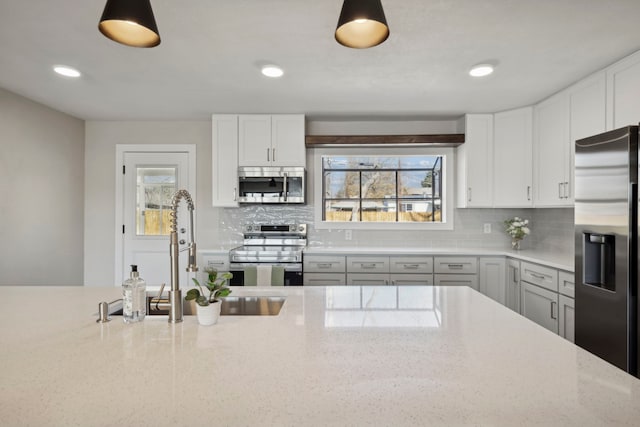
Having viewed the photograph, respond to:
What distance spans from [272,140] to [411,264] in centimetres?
193

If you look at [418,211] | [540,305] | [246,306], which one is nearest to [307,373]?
[246,306]

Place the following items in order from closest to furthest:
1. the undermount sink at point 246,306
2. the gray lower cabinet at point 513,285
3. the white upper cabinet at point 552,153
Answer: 1. the undermount sink at point 246,306
2. the white upper cabinet at point 552,153
3. the gray lower cabinet at point 513,285

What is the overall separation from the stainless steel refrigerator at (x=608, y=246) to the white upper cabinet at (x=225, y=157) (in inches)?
118

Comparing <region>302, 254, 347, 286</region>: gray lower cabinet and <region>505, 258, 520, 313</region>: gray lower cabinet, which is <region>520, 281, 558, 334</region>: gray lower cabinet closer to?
<region>505, 258, 520, 313</region>: gray lower cabinet

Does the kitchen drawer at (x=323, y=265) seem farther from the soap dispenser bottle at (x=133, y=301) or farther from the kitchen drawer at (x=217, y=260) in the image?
the soap dispenser bottle at (x=133, y=301)

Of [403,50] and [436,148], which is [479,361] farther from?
[436,148]

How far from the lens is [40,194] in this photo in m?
3.50

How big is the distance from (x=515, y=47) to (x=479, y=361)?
211cm

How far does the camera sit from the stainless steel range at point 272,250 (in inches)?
138

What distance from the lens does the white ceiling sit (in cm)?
184

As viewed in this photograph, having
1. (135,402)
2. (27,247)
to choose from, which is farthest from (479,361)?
(27,247)

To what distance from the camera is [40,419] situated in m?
0.68

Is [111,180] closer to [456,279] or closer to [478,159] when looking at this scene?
[456,279]

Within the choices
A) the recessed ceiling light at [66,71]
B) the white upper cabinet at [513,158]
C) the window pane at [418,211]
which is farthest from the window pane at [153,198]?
the white upper cabinet at [513,158]
